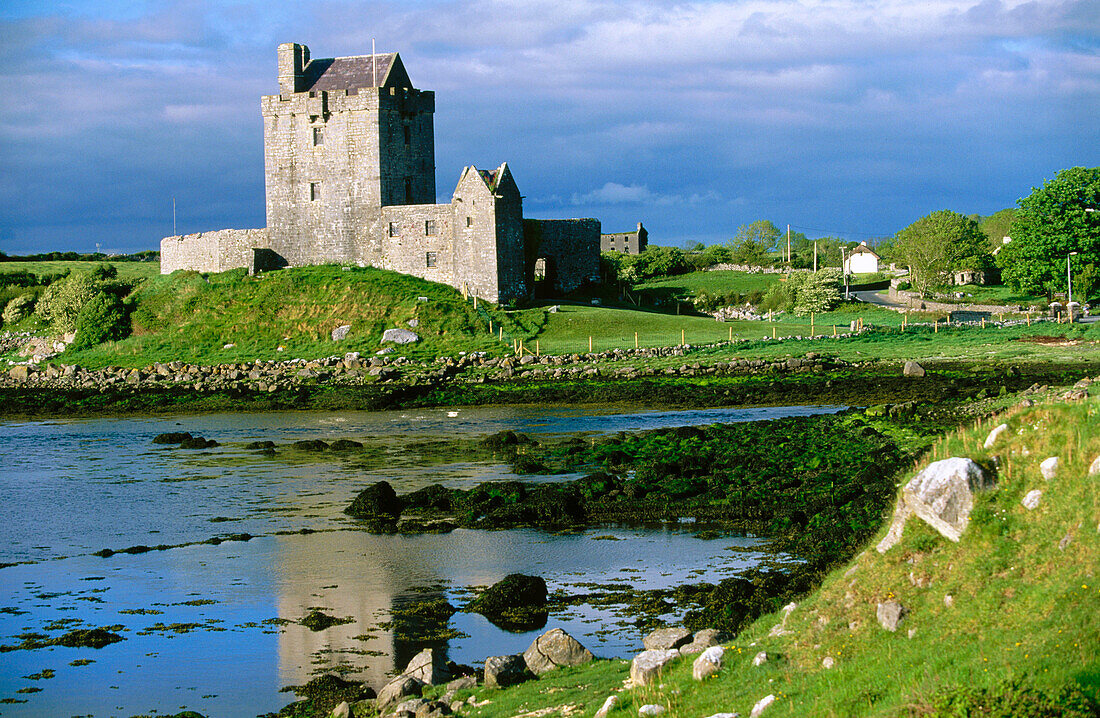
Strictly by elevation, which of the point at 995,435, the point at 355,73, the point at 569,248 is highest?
the point at 355,73

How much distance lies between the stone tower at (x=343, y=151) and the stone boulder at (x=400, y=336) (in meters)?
7.79

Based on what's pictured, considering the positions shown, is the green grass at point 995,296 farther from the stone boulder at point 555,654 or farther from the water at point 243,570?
the stone boulder at point 555,654

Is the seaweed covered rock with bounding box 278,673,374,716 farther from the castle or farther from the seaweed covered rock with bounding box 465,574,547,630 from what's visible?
the castle

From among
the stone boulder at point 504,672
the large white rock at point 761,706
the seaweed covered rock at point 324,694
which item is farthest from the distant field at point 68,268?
the large white rock at point 761,706

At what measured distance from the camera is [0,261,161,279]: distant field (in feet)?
257

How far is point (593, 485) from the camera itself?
2373cm

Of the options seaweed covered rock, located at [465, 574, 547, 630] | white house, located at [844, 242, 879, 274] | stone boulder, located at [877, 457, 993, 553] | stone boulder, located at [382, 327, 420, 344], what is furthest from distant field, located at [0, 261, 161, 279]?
white house, located at [844, 242, 879, 274]

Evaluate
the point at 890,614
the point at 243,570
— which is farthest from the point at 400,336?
the point at 890,614

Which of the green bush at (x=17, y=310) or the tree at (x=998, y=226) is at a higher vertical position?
the tree at (x=998, y=226)

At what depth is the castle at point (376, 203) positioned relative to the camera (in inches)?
2367

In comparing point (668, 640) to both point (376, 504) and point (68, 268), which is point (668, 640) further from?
point (68, 268)

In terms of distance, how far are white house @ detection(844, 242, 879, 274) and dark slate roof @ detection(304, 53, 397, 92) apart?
70.5 meters

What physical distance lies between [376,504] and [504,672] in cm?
1141

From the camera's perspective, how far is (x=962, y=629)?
912cm
